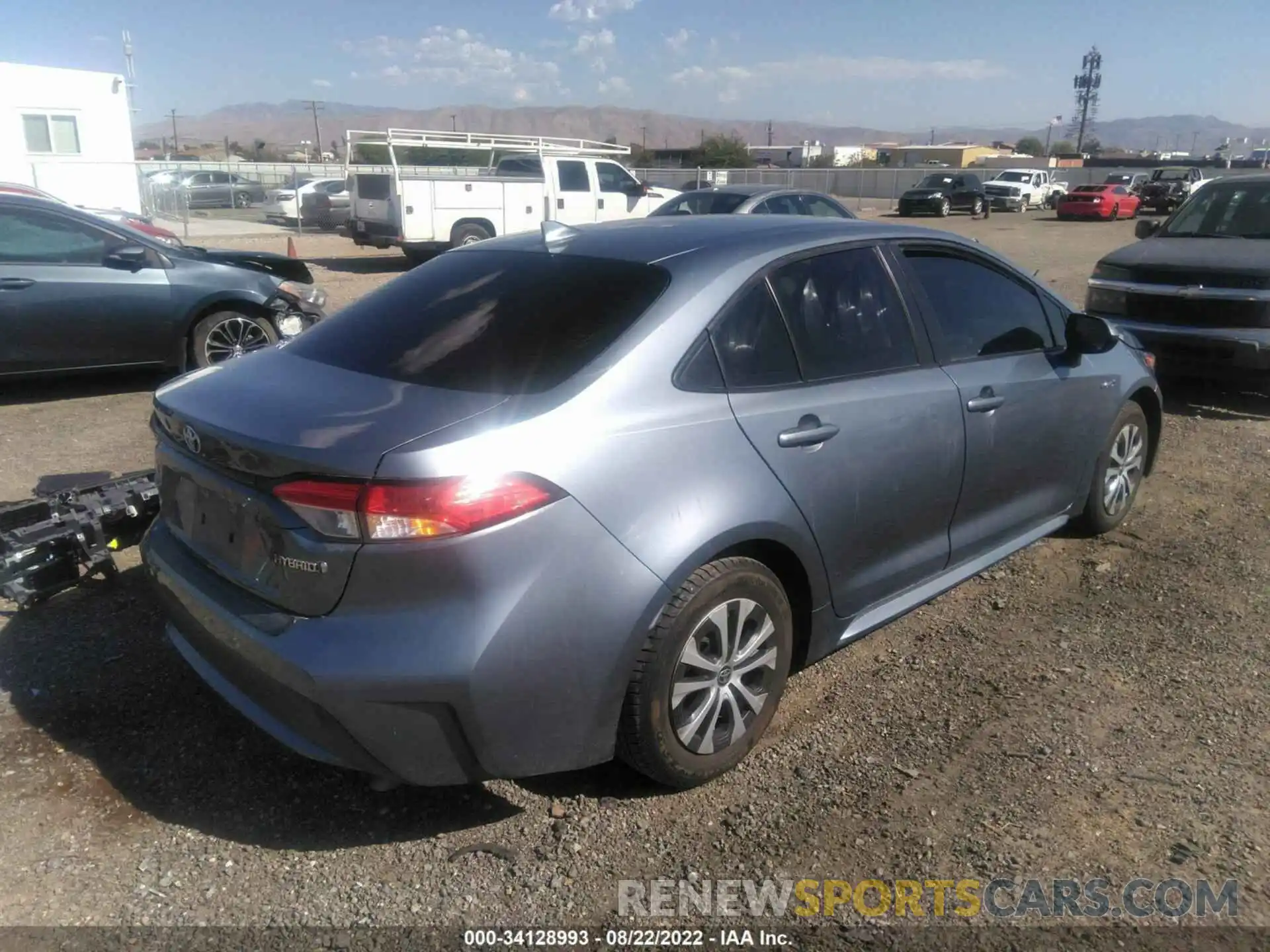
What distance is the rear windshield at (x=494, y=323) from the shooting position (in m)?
2.85

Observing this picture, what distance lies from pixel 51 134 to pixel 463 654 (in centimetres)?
2606

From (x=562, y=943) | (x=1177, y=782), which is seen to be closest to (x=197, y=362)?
(x=562, y=943)

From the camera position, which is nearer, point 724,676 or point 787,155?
point 724,676

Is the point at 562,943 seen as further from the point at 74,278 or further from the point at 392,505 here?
the point at 74,278

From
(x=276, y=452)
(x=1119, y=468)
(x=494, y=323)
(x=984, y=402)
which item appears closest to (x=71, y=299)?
(x=494, y=323)

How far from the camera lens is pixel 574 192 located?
18547 millimetres

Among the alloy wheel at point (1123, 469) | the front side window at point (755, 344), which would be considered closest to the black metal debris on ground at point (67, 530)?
the front side window at point (755, 344)

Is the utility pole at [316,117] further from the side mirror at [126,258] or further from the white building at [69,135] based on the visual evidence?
the side mirror at [126,258]

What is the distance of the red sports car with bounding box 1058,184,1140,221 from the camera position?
34.6 meters

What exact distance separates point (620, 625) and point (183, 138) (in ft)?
561

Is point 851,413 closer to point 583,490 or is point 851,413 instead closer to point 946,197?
point 583,490

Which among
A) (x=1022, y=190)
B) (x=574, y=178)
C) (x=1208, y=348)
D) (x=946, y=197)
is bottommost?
(x=1208, y=348)

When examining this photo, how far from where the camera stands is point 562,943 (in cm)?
250

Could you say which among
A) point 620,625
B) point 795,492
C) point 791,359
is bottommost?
point 620,625
